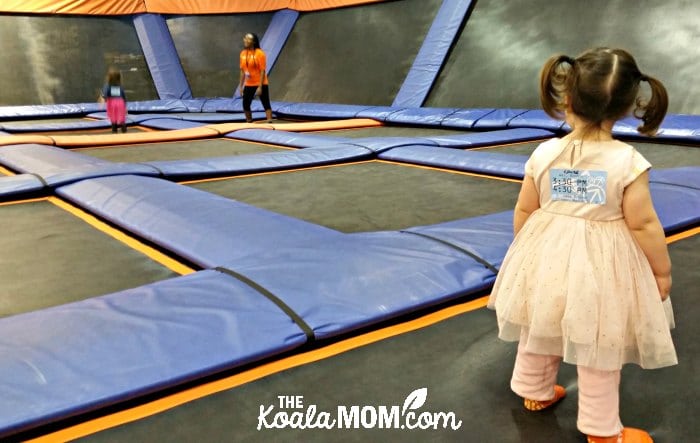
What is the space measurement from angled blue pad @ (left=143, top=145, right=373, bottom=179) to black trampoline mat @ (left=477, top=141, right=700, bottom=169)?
1.13 m

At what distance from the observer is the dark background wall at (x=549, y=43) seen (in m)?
4.86

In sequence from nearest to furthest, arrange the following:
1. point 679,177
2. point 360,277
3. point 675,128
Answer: point 360,277 < point 679,177 < point 675,128

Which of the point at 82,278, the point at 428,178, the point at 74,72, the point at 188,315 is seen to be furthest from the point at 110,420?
the point at 74,72

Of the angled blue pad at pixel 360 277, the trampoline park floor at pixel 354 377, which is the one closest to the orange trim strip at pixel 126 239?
the trampoline park floor at pixel 354 377

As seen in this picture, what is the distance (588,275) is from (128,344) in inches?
33.9

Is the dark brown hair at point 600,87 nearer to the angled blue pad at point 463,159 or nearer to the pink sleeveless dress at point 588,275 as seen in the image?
the pink sleeveless dress at point 588,275

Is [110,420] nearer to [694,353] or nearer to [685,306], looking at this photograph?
[694,353]

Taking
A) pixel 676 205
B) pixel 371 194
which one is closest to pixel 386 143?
pixel 371 194

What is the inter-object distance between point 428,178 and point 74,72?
6.55 meters

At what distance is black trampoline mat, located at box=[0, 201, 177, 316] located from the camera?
5.38 ft

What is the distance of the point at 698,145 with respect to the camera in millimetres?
4145

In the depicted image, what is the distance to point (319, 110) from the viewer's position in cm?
703

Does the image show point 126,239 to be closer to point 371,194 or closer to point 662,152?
point 371,194

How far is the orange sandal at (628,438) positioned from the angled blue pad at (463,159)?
218 cm
